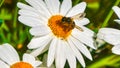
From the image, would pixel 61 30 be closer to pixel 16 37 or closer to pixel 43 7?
pixel 43 7

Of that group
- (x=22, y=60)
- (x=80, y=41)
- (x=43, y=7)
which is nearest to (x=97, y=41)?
(x=80, y=41)

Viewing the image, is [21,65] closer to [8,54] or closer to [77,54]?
[8,54]

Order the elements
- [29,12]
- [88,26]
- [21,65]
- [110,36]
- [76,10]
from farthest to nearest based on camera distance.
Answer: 1. [88,26]
2. [76,10]
3. [110,36]
4. [29,12]
5. [21,65]

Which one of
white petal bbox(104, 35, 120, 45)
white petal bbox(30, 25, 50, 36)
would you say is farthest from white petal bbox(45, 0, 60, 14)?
white petal bbox(104, 35, 120, 45)

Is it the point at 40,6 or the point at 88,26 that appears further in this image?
the point at 88,26

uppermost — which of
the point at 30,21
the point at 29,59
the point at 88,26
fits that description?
the point at 30,21

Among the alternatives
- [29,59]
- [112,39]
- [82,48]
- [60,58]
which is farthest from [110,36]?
[29,59]

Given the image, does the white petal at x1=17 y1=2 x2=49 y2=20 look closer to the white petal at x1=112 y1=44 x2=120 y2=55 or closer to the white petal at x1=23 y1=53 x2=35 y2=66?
the white petal at x1=23 y1=53 x2=35 y2=66

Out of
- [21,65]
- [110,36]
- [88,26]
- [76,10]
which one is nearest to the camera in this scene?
[21,65]

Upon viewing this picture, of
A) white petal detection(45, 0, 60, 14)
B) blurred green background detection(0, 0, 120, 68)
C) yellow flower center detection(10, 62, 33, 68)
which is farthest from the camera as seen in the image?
blurred green background detection(0, 0, 120, 68)
